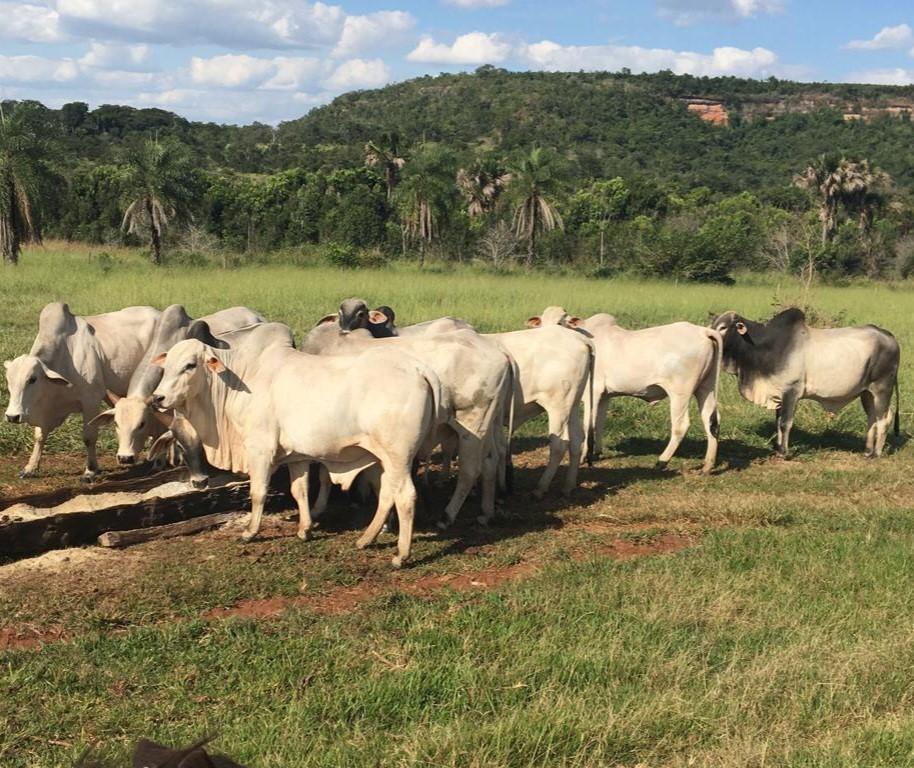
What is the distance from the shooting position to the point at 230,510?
7438 millimetres

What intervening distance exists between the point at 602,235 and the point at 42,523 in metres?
37.8

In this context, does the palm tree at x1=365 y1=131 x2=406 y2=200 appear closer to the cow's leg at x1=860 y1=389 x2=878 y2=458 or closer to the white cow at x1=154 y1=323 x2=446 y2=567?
the cow's leg at x1=860 y1=389 x2=878 y2=458

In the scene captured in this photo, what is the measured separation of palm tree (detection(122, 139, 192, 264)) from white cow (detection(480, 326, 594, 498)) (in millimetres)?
25975

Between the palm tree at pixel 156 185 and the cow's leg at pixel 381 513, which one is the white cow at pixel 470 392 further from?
the palm tree at pixel 156 185

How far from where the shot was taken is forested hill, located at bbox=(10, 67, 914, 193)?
2997 inches

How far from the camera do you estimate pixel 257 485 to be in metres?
6.96

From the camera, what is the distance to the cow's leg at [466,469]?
7.55m

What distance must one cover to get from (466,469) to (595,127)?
101m

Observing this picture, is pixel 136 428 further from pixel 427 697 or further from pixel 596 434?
pixel 596 434

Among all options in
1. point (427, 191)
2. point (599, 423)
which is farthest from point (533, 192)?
point (599, 423)

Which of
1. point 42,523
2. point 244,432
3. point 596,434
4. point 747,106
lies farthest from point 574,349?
point 747,106

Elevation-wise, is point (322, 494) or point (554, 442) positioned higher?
point (554, 442)

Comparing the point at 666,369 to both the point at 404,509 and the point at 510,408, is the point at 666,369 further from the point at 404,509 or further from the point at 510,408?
the point at 404,509

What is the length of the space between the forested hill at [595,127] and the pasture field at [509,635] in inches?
2096
